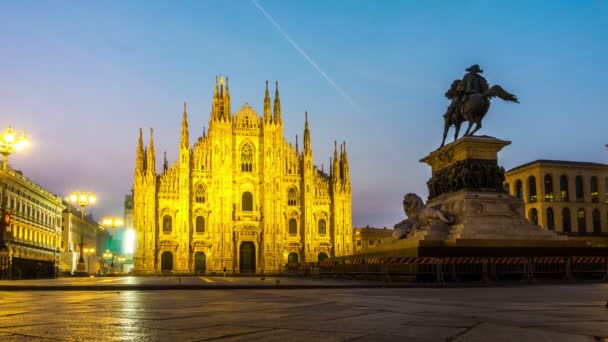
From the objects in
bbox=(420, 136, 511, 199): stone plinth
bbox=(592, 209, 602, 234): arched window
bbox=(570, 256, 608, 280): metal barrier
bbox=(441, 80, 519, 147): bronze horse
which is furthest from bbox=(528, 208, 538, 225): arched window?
bbox=(420, 136, 511, 199): stone plinth

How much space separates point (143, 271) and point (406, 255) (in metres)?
42.2

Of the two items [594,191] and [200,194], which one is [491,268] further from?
[594,191]

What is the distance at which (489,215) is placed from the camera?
2195cm

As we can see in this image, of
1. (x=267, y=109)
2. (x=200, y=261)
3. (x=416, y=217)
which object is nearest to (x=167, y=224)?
(x=200, y=261)

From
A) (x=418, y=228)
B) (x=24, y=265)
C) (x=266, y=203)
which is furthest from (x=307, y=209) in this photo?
(x=418, y=228)

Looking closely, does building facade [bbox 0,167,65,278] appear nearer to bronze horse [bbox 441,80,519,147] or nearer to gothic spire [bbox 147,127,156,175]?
gothic spire [bbox 147,127,156,175]

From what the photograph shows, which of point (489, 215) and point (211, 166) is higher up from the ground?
point (211, 166)

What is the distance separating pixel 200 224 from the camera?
2425 inches

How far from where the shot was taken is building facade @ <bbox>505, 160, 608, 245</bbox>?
67000mm

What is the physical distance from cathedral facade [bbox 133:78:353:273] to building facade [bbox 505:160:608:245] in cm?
2043

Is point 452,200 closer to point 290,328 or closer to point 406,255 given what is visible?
point 406,255

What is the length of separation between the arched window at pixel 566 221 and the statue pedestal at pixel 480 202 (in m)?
49.1

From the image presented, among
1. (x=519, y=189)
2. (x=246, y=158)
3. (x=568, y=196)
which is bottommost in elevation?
(x=568, y=196)

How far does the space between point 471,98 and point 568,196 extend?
165ft
